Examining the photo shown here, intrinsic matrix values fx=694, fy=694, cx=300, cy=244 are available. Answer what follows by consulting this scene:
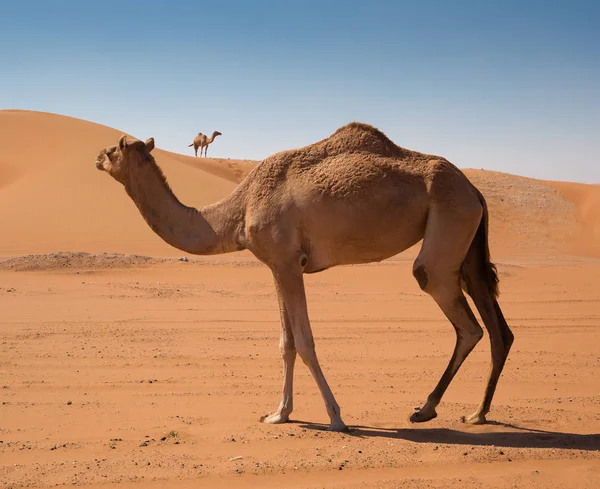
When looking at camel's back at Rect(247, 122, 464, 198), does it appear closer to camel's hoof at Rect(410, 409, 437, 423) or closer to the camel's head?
the camel's head

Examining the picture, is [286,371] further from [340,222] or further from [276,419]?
[340,222]

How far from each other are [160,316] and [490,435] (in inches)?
310

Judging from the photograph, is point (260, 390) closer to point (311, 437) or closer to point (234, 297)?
point (311, 437)

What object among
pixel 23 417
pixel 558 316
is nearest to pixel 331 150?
pixel 23 417

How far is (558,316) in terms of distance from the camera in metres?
13.9

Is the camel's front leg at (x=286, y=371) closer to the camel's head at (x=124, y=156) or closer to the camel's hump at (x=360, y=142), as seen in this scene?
the camel's hump at (x=360, y=142)

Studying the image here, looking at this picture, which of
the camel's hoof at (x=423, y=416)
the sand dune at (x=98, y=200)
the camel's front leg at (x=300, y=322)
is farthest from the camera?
the sand dune at (x=98, y=200)

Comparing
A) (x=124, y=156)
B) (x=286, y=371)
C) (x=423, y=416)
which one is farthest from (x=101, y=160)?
(x=423, y=416)

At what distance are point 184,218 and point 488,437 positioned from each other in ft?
11.9

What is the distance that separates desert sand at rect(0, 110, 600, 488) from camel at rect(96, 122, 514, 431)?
2.28ft

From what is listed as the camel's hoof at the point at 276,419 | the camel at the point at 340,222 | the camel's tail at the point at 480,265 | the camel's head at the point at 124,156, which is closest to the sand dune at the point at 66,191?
the camel's head at the point at 124,156

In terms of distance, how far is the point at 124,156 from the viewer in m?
6.88

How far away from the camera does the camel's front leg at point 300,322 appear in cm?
643

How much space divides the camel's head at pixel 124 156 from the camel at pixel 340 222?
1 centimetres
